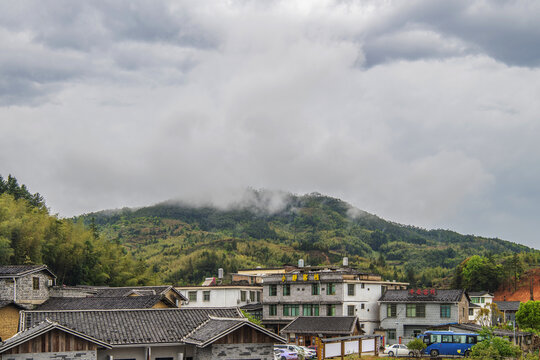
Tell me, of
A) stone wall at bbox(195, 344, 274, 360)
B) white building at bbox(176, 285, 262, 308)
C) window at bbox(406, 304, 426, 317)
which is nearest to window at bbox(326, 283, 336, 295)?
window at bbox(406, 304, 426, 317)

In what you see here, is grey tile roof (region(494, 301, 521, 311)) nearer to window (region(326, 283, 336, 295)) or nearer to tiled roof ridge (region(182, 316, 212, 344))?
window (region(326, 283, 336, 295))

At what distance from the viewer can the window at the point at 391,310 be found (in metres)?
59.1

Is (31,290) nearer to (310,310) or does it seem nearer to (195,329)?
(310,310)

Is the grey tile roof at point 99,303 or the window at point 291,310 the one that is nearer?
the grey tile roof at point 99,303

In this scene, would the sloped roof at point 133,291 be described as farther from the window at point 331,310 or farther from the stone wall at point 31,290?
the window at point 331,310

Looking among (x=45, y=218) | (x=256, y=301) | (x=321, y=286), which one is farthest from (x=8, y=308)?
(x=256, y=301)

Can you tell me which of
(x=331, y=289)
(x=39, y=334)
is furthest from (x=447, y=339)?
(x=39, y=334)

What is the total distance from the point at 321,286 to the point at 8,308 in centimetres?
2829

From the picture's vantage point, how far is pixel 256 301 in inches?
2965

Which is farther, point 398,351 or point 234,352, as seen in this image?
point 398,351

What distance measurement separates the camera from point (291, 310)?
62.0 metres

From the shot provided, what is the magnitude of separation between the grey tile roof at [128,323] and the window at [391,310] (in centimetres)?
3197

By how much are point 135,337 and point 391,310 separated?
36.4 meters

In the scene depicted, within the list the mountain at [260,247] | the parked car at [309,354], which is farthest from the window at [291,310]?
the mountain at [260,247]
